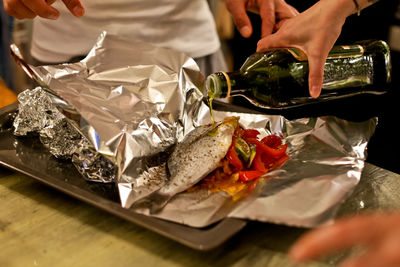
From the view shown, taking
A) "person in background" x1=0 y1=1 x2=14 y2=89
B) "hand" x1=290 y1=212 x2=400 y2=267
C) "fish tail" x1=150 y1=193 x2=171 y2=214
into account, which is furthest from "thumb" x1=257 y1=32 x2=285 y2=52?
"person in background" x1=0 y1=1 x2=14 y2=89

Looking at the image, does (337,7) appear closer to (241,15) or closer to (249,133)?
(249,133)

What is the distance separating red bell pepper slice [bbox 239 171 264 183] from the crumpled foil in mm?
41

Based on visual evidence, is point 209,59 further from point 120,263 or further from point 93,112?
point 120,263

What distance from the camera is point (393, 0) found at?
1.91 m

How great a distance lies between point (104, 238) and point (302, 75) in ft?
2.20

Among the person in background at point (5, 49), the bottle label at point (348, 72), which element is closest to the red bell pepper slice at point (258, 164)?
the bottle label at point (348, 72)

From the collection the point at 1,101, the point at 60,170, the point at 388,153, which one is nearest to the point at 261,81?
the point at 60,170

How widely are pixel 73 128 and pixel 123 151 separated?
0.19 metres

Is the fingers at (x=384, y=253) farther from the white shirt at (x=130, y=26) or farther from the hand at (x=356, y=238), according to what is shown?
the white shirt at (x=130, y=26)

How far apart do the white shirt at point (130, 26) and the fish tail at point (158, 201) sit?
33.7 inches

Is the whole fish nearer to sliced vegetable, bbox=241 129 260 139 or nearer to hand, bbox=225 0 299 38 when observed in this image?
sliced vegetable, bbox=241 129 260 139

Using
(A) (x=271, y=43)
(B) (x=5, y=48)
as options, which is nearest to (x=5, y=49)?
(B) (x=5, y=48)

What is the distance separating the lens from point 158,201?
0.97 m

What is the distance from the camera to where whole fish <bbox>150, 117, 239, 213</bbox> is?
997 mm
